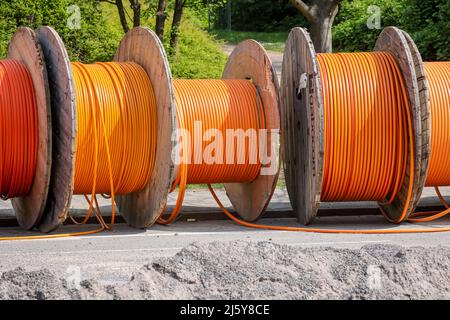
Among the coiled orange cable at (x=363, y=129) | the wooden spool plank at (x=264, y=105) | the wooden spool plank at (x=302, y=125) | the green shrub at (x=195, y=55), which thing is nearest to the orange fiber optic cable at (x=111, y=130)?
the wooden spool plank at (x=264, y=105)

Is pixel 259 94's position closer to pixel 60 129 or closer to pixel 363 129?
pixel 363 129

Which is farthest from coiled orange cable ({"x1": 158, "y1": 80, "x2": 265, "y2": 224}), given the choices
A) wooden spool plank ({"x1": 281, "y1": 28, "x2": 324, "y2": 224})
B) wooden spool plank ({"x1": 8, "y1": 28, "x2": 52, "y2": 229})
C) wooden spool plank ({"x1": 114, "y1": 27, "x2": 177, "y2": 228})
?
wooden spool plank ({"x1": 8, "y1": 28, "x2": 52, "y2": 229})

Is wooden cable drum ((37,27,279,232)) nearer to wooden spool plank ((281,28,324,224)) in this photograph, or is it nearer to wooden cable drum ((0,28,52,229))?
wooden cable drum ((0,28,52,229))

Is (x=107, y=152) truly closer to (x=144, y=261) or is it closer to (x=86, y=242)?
(x=86, y=242)

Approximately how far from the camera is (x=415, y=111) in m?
9.23

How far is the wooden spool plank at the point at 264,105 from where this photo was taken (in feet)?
31.9

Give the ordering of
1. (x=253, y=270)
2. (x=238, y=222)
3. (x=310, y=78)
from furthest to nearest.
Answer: (x=238, y=222), (x=310, y=78), (x=253, y=270)

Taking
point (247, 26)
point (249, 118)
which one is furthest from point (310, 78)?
point (247, 26)

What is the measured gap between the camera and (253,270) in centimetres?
643

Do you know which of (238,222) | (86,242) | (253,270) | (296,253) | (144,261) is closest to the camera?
(253,270)

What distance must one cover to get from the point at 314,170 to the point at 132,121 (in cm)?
182

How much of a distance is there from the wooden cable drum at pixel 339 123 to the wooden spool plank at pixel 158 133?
139 centimetres

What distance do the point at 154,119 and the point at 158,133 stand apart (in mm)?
149

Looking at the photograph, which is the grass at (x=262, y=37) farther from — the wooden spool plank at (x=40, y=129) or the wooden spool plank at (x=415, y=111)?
the wooden spool plank at (x=40, y=129)
